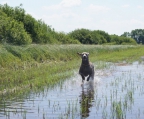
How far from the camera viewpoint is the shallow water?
8906 millimetres

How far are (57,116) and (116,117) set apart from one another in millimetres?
1521

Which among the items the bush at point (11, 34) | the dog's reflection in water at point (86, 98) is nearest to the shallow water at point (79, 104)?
the dog's reflection in water at point (86, 98)

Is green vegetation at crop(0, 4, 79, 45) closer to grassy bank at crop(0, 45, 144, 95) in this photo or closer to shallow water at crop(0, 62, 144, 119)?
grassy bank at crop(0, 45, 144, 95)

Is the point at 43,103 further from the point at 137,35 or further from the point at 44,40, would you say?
the point at 137,35

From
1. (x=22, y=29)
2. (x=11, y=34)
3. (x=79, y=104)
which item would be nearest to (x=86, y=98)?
(x=79, y=104)

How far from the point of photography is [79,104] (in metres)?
10.4

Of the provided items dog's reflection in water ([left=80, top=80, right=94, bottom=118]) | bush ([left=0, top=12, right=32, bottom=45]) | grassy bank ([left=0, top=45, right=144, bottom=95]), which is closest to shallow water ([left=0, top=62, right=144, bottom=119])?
dog's reflection in water ([left=80, top=80, right=94, bottom=118])

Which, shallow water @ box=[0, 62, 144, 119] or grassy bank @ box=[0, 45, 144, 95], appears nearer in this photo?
shallow water @ box=[0, 62, 144, 119]

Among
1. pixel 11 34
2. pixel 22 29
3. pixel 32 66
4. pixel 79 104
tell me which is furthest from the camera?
pixel 22 29

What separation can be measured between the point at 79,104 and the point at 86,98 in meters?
0.94

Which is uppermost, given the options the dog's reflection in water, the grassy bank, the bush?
the bush

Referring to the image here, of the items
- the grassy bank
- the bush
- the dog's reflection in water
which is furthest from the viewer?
the bush

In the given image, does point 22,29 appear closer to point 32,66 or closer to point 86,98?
point 32,66

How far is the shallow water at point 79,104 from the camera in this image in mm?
8906
